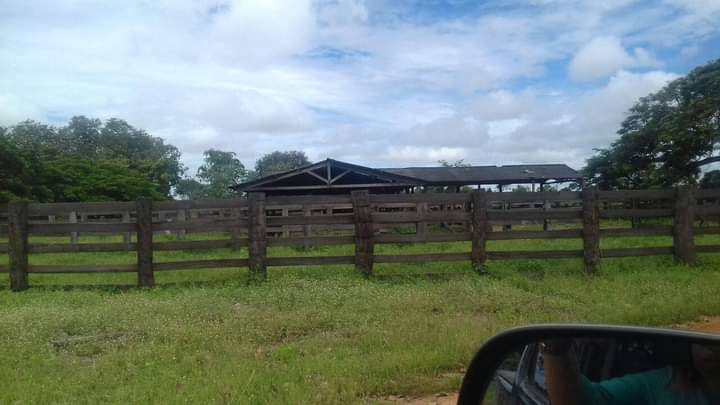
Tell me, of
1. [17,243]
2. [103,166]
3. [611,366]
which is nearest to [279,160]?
[103,166]

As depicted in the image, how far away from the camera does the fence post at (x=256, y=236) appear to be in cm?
952

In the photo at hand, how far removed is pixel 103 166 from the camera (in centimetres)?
4081

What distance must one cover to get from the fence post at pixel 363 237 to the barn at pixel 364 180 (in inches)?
436

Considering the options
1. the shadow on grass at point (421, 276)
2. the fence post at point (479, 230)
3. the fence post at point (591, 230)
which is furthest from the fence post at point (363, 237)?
the fence post at point (591, 230)

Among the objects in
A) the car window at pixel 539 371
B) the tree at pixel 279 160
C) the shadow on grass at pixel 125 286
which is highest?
the tree at pixel 279 160

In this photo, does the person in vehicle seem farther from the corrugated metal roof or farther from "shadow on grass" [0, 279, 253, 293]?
the corrugated metal roof

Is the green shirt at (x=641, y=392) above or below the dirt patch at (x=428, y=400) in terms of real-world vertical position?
above

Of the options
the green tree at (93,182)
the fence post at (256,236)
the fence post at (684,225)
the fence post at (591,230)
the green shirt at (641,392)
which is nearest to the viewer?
the green shirt at (641,392)

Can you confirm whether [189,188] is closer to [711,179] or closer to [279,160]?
[279,160]

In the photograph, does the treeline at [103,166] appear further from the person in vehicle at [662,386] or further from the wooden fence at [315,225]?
the person in vehicle at [662,386]

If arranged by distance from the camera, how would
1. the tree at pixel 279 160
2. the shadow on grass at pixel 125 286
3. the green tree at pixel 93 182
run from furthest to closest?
the tree at pixel 279 160
the green tree at pixel 93 182
the shadow on grass at pixel 125 286

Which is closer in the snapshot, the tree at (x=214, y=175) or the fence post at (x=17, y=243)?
the fence post at (x=17, y=243)

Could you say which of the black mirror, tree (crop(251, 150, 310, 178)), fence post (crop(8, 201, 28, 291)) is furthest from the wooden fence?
tree (crop(251, 150, 310, 178))

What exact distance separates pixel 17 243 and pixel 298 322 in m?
6.35
